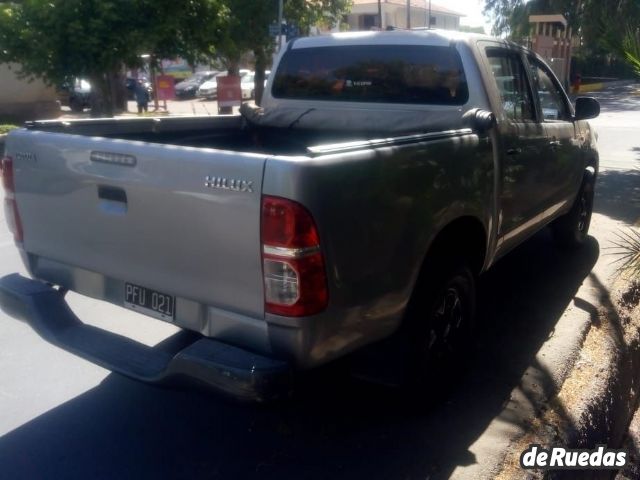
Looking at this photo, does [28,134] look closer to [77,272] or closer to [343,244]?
[77,272]

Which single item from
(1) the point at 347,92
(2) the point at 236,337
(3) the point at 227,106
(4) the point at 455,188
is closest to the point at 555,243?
(1) the point at 347,92

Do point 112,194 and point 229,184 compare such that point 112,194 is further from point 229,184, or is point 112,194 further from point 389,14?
point 389,14

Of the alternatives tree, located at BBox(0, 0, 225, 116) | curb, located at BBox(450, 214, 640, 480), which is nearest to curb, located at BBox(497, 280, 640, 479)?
curb, located at BBox(450, 214, 640, 480)

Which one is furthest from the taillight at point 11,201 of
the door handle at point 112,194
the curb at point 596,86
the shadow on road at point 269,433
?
the curb at point 596,86

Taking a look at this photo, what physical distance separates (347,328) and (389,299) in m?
0.31

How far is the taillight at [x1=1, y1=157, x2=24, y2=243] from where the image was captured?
3930 mm

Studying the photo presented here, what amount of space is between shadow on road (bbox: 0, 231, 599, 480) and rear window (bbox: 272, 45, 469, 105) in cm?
181

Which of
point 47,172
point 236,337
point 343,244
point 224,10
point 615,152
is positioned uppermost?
point 224,10

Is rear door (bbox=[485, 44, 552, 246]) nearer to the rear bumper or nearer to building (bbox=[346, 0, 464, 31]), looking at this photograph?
the rear bumper

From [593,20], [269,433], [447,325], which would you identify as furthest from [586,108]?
[269,433]

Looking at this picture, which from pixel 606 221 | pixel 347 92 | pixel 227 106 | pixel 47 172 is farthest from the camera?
pixel 227 106

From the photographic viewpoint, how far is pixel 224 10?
16594 millimetres

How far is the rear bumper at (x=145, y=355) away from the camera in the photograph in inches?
116

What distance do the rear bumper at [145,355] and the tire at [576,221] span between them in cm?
452
